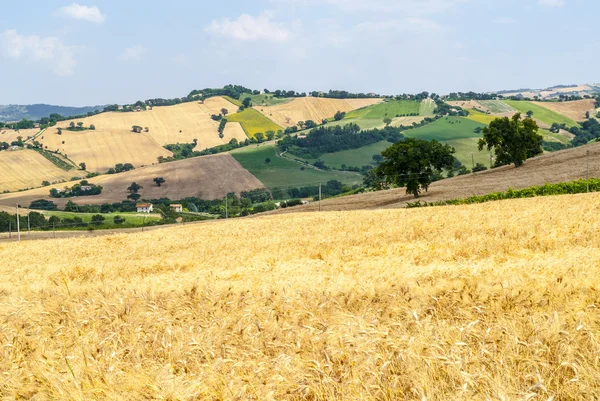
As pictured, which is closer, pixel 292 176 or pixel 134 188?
pixel 134 188

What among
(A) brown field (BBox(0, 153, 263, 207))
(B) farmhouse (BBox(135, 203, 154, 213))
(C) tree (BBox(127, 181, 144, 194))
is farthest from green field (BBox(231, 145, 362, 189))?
(B) farmhouse (BBox(135, 203, 154, 213))

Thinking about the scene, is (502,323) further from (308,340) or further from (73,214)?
(73,214)

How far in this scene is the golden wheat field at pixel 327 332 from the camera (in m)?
5.52

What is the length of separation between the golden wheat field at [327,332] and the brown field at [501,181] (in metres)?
64.8

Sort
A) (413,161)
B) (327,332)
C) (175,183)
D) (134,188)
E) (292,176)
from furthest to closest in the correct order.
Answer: (292,176), (175,183), (134,188), (413,161), (327,332)

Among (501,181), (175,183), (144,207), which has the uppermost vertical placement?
(501,181)

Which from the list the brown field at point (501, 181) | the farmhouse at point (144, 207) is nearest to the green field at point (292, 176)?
the farmhouse at point (144, 207)

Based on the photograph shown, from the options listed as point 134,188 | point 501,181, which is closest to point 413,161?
point 501,181

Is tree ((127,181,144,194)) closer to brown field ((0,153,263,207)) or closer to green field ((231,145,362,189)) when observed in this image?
brown field ((0,153,263,207))

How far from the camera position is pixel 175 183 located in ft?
593

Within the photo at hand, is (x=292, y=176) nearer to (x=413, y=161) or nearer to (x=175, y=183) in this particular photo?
(x=175, y=183)

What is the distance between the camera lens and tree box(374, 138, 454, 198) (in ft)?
257

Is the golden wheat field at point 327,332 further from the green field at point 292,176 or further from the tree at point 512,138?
the green field at point 292,176

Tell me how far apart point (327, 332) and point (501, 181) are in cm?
8392
